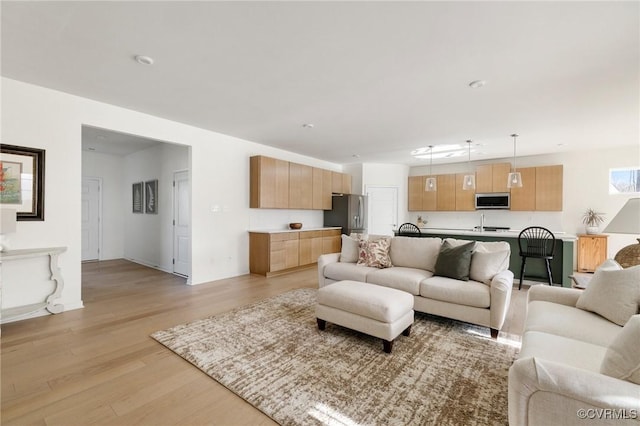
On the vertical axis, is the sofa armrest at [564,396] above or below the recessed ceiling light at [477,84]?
below

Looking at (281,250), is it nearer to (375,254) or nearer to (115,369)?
(375,254)

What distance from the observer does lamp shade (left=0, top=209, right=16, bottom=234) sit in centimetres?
261

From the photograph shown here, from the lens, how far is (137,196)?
6.53 m

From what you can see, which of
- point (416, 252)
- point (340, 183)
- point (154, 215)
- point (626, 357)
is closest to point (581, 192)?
point (416, 252)

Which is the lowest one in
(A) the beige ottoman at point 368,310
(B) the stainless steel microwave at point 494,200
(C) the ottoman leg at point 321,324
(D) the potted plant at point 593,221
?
(C) the ottoman leg at point 321,324

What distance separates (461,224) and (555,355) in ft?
22.1

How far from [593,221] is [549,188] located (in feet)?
3.45

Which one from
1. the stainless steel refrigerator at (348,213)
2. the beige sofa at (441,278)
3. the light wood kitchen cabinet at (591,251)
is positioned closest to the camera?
the beige sofa at (441,278)

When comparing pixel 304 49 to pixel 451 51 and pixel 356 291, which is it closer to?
pixel 451 51

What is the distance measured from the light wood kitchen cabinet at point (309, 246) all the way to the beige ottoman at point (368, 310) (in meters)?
3.03

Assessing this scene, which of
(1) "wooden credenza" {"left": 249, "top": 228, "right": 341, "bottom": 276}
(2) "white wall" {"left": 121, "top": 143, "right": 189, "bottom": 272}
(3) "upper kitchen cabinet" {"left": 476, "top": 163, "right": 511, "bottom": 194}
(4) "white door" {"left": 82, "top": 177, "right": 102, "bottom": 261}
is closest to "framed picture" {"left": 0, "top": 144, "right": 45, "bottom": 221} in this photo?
(2) "white wall" {"left": 121, "top": 143, "right": 189, "bottom": 272}

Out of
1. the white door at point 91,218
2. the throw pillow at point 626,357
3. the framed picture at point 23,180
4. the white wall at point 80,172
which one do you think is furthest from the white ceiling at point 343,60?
the white door at point 91,218

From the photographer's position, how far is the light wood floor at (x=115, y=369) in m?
1.67
